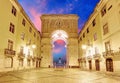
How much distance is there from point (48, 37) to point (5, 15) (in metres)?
23.9

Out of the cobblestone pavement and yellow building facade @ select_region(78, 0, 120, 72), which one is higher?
yellow building facade @ select_region(78, 0, 120, 72)

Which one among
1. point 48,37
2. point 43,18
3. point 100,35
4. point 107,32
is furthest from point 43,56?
point 107,32

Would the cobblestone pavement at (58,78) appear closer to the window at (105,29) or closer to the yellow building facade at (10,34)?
the yellow building facade at (10,34)

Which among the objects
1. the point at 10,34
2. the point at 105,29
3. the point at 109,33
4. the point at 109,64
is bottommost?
the point at 109,64

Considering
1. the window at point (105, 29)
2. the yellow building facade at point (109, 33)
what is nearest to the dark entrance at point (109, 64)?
the yellow building facade at point (109, 33)

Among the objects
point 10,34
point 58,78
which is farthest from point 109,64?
point 10,34

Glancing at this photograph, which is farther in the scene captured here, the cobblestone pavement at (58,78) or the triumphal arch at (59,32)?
the triumphal arch at (59,32)

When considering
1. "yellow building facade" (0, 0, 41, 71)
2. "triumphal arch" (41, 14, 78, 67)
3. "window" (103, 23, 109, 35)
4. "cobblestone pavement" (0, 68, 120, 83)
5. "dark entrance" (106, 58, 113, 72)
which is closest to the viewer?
"cobblestone pavement" (0, 68, 120, 83)

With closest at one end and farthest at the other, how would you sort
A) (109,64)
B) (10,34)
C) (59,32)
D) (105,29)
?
(109,64) < (10,34) < (105,29) < (59,32)

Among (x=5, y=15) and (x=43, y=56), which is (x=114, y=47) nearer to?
(x=5, y=15)

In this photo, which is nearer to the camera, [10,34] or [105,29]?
[10,34]

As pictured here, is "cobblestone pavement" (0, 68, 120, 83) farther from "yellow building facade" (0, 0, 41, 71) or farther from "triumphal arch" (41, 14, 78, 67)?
"triumphal arch" (41, 14, 78, 67)

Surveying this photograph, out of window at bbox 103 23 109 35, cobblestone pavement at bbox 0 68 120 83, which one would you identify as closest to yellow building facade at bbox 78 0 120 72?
window at bbox 103 23 109 35

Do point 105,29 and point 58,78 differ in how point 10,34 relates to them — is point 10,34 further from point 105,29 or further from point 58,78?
point 105,29
